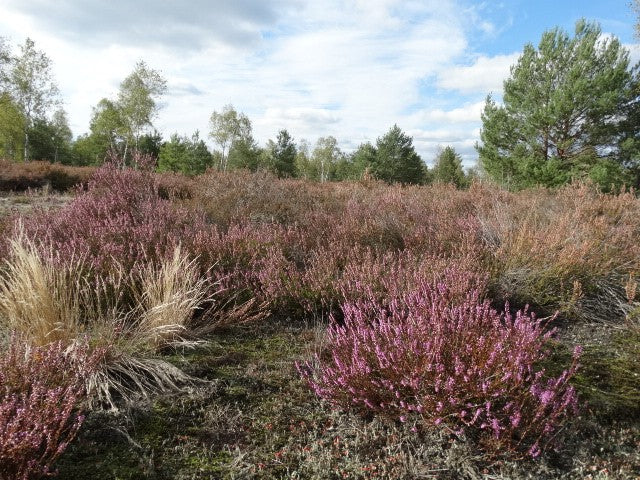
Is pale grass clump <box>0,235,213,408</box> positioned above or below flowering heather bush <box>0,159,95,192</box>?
below

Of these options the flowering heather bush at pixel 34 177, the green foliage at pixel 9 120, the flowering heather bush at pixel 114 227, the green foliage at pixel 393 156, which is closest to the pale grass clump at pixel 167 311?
the flowering heather bush at pixel 114 227

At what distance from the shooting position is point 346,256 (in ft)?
14.8

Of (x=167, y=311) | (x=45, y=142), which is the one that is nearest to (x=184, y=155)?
(x=45, y=142)

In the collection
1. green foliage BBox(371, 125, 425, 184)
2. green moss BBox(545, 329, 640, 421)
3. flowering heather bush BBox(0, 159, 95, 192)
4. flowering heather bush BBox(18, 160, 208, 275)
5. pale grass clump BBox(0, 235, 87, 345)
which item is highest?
green foliage BBox(371, 125, 425, 184)

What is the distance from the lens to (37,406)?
6.33 ft

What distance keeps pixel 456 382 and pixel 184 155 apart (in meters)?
31.7

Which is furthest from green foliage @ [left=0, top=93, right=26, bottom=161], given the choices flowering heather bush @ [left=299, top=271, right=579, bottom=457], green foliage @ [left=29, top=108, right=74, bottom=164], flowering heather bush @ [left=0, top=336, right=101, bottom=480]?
flowering heather bush @ [left=299, top=271, right=579, bottom=457]

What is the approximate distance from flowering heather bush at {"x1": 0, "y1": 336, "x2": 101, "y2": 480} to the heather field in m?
0.01

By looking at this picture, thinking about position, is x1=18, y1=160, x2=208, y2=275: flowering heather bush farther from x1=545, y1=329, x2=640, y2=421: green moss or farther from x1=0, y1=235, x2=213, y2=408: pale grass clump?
x1=545, y1=329, x2=640, y2=421: green moss

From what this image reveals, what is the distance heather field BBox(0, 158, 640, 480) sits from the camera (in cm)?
189

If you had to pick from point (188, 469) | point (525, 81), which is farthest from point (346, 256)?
A: point (525, 81)

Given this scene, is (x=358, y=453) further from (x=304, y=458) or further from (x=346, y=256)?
(x=346, y=256)

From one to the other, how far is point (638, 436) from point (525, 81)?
1748 centimetres

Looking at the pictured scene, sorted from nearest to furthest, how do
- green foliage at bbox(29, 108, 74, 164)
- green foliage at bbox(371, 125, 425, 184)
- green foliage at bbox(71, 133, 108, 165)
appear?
green foliage at bbox(371, 125, 425, 184), green foliage at bbox(29, 108, 74, 164), green foliage at bbox(71, 133, 108, 165)
